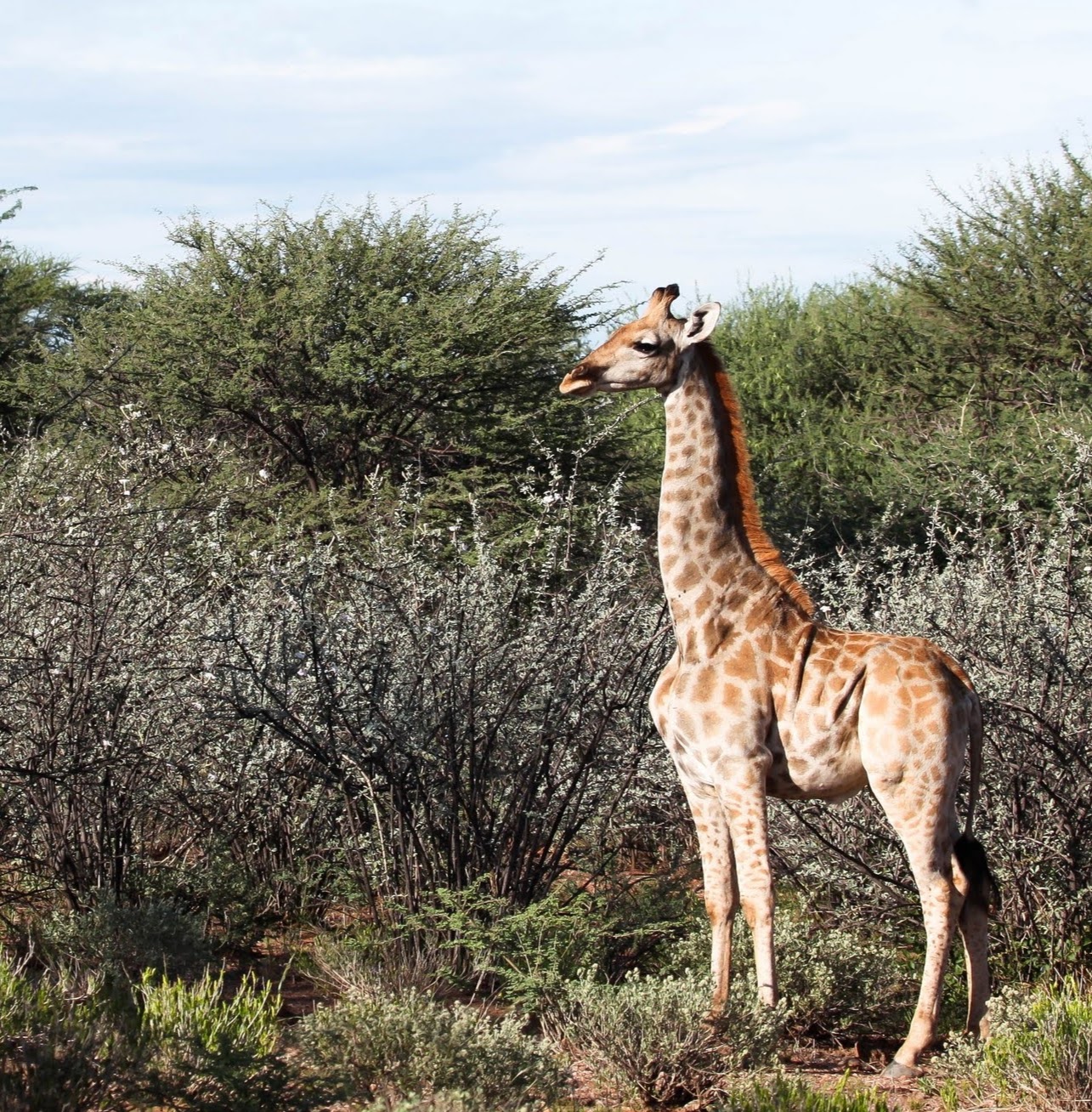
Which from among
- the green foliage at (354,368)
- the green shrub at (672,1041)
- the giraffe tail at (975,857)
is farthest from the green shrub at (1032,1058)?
the green foliage at (354,368)

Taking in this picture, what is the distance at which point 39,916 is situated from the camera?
720cm

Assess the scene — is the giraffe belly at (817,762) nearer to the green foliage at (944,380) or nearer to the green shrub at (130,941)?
the green shrub at (130,941)

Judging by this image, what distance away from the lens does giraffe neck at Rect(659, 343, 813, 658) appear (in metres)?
5.67

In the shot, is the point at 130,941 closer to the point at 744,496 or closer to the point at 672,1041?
the point at 672,1041

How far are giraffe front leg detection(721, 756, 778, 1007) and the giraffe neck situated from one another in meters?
0.50

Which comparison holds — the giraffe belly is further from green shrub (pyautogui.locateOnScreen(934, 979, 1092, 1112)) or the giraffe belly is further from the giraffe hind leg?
green shrub (pyautogui.locateOnScreen(934, 979, 1092, 1112))

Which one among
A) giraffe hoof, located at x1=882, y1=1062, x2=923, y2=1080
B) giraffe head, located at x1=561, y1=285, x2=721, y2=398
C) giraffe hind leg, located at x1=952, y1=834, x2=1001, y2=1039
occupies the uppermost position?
giraffe head, located at x1=561, y1=285, x2=721, y2=398

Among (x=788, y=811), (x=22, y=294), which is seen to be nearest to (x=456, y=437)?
(x=788, y=811)

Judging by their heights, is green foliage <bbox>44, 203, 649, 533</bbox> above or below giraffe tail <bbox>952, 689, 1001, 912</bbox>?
above

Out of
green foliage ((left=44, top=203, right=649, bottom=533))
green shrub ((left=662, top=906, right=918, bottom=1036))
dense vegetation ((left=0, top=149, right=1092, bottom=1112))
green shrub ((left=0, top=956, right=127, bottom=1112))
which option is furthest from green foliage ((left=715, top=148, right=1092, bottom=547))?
green shrub ((left=0, top=956, right=127, bottom=1112))

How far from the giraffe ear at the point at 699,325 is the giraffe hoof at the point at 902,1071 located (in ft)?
8.63

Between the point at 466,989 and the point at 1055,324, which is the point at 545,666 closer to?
the point at 466,989

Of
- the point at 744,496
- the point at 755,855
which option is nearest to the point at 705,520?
the point at 744,496

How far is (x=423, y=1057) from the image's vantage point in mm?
4797
